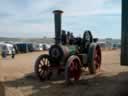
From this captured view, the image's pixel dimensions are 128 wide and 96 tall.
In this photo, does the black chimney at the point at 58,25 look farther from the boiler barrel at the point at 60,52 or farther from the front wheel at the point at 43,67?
the front wheel at the point at 43,67

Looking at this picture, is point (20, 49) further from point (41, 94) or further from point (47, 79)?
point (41, 94)

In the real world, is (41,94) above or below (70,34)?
below

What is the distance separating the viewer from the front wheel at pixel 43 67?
13.2 meters

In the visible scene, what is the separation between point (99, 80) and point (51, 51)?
2270mm

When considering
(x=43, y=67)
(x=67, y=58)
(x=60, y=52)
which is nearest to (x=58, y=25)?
(x=60, y=52)

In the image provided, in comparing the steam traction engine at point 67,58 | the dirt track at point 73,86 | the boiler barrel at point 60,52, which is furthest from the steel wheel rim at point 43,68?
the boiler barrel at point 60,52

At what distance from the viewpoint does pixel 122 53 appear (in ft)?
35.6

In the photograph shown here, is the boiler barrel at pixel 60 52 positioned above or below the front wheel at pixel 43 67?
above

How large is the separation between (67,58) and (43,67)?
3.75ft

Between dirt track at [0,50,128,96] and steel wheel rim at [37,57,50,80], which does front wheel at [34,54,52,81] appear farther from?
dirt track at [0,50,128,96]

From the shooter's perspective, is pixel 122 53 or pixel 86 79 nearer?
pixel 122 53

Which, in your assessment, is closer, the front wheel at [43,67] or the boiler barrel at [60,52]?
the boiler barrel at [60,52]

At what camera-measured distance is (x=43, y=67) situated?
1337 cm

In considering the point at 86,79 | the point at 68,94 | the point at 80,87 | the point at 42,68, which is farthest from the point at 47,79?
the point at 68,94
